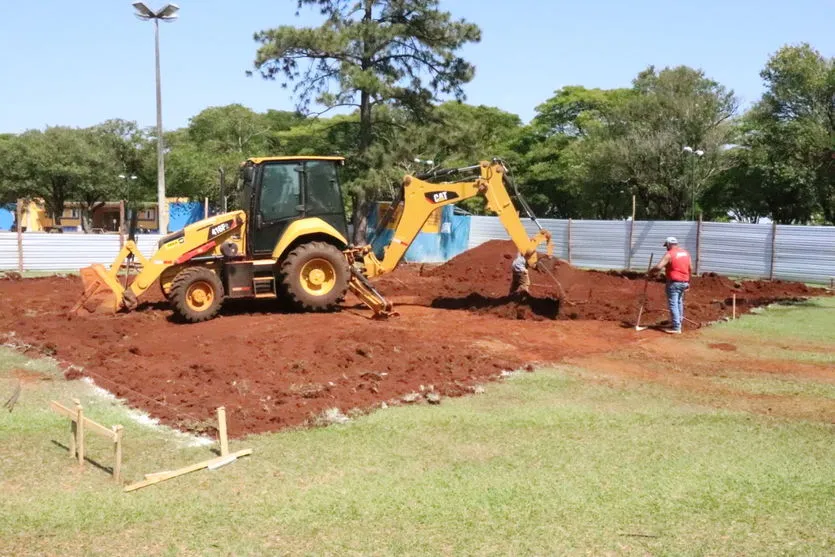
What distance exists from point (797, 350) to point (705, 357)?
5.59ft

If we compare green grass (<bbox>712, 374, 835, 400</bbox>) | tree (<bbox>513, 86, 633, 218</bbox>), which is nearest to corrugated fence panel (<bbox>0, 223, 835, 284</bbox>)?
green grass (<bbox>712, 374, 835, 400</bbox>)

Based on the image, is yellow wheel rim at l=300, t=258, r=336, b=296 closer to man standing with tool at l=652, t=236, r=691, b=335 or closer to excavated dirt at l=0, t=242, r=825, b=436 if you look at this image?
excavated dirt at l=0, t=242, r=825, b=436

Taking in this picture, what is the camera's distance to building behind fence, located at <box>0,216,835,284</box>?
2297 cm

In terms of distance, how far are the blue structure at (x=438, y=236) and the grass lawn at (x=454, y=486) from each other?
22.0m

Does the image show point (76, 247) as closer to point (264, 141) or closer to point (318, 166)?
point (318, 166)

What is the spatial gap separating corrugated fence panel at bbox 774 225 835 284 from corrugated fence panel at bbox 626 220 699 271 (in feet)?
9.24

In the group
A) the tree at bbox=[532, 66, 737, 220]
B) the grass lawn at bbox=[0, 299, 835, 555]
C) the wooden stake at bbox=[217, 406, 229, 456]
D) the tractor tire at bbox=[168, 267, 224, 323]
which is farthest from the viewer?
the tree at bbox=[532, 66, 737, 220]

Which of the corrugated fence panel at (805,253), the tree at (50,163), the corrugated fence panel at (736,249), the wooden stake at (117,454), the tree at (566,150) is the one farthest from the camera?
the tree at (50,163)

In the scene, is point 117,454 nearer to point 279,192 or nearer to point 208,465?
point 208,465

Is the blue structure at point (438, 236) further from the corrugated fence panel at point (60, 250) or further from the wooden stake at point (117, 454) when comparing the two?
the wooden stake at point (117, 454)

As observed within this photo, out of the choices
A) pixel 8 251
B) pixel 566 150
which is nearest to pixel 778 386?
pixel 8 251

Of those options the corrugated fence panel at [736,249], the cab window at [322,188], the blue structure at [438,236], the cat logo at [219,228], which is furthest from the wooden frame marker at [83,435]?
the blue structure at [438,236]

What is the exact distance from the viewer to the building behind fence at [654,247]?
75.4ft

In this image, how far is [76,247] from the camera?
25781 mm
